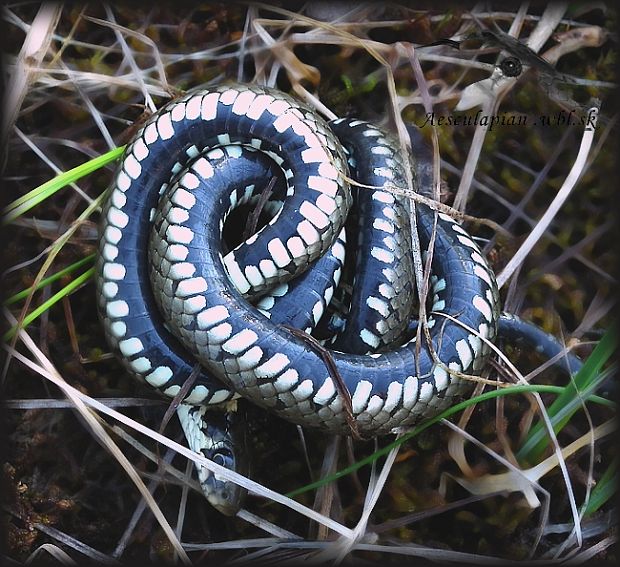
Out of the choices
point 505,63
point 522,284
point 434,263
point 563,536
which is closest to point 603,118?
point 505,63

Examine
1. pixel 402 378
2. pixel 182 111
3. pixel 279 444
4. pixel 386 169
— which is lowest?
pixel 279 444

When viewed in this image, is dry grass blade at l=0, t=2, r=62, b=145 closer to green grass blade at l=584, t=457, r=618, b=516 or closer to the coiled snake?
the coiled snake

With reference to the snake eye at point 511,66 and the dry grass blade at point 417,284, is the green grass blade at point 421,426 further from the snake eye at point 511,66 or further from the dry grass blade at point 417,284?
the snake eye at point 511,66

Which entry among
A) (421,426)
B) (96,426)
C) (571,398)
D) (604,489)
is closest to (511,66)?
(571,398)

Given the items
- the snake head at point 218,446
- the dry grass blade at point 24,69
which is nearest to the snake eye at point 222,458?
the snake head at point 218,446

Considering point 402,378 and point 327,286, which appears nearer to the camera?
point 402,378

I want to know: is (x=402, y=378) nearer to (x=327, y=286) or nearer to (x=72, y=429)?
(x=327, y=286)
